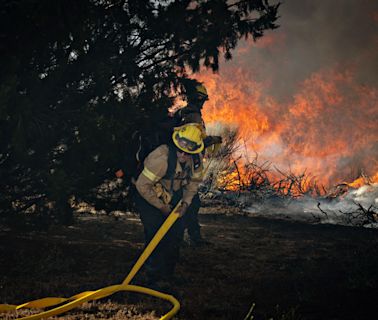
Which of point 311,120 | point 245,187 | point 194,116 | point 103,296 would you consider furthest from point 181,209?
point 311,120

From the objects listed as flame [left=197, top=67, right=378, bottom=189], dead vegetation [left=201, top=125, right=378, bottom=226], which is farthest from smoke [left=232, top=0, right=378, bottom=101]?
dead vegetation [left=201, top=125, right=378, bottom=226]

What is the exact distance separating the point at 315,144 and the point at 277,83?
3.41 meters

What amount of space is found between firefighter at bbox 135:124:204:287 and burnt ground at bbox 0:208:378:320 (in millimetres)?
391

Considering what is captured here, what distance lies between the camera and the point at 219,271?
533cm

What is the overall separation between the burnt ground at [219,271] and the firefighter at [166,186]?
1.28ft

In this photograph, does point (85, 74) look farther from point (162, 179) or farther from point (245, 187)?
point (245, 187)

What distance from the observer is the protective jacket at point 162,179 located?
4340 mm

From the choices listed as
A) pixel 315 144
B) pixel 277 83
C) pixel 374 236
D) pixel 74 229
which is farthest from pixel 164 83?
pixel 277 83

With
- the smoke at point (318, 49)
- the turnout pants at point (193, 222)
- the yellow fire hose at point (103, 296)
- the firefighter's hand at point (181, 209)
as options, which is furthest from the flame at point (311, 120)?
the yellow fire hose at point (103, 296)

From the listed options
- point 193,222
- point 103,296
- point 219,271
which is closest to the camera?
point 103,296

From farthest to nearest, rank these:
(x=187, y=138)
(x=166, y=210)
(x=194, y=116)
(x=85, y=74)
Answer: (x=194, y=116)
(x=85, y=74)
(x=166, y=210)
(x=187, y=138)

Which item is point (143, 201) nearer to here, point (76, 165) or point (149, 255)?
point (149, 255)

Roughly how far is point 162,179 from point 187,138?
65 cm

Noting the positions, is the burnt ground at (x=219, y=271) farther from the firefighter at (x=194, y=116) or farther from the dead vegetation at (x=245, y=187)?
the dead vegetation at (x=245, y=187)
